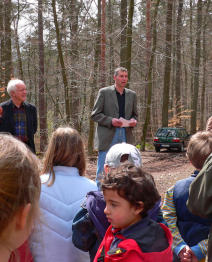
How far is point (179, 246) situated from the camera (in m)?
2.62

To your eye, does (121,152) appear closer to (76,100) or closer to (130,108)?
(130,108)

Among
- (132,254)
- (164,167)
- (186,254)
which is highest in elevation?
(132,254)

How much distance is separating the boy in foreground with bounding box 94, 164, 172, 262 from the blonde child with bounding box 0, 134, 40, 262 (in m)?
0.94

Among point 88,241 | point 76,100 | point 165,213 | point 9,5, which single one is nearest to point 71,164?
point 88,241

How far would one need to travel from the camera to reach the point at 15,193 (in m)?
1.06

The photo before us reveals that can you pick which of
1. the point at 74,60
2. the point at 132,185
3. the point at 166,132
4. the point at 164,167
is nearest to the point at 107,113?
the point at 132,185

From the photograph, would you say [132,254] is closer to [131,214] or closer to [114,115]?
[131,214]

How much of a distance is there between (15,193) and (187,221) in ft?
6.64

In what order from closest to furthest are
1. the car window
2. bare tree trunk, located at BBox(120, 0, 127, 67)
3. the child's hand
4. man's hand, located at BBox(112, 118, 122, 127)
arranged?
the child's hand, man's hand, located at BBox(112, 118, 122, 127), bare tree trunk, located at BBox(120, 0, 127, 67), the car window

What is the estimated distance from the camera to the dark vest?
2674 millimetres

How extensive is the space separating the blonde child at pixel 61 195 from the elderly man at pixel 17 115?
8.73 feet

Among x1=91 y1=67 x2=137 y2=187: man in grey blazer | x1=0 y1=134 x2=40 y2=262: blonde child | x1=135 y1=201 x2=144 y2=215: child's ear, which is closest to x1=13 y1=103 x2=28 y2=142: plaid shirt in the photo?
x1=91 y1=67 x2=137 y2=187: man in grey blazer

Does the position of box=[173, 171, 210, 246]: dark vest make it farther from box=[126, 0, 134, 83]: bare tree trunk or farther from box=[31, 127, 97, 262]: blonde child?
box=[126, 0, 134, 83]: bare tree trunk

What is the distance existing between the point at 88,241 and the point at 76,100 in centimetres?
1379
